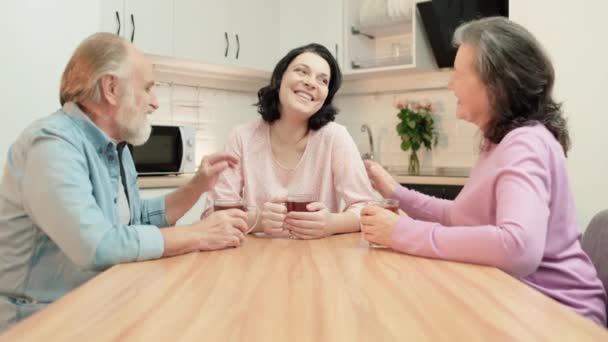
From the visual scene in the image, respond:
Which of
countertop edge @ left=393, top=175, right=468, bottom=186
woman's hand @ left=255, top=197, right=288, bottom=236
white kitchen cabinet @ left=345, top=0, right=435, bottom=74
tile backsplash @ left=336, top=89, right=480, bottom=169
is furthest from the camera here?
tile backsplash @ left=336, top=89, right=480, bottom=169

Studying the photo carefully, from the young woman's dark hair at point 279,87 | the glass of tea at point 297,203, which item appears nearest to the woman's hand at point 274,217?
the glass of tea at point 297,203

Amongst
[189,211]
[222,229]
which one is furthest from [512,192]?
[189,211]

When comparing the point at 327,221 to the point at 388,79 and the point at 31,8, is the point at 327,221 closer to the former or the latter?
the point at 31,8

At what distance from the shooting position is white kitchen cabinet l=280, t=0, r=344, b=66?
3766 mm

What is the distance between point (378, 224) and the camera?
1203 mm

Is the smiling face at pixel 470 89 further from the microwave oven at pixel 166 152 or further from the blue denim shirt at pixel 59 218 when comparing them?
the microwave oven at pixel 166 152

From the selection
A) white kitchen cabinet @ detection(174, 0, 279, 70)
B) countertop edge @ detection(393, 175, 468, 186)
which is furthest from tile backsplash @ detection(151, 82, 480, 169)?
countertop edge @ detection(393, 175, 468, 186)

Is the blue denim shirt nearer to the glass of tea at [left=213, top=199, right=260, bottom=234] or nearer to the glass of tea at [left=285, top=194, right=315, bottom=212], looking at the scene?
the glass of tea at [left=213, top=199, right=260, bottom=234]

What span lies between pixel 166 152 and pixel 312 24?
A: 147 cm

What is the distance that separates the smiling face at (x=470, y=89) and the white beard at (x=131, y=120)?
2.81 ft

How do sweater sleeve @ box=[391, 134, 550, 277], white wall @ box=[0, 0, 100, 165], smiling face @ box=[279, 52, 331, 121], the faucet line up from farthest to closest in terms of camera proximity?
the faucet
white wall @ box=[0, 0, 100, 165]
smiling face @ box=[279, 52, 331, 121]
sweater sleeve @ box=[391, 134, 550, 277]

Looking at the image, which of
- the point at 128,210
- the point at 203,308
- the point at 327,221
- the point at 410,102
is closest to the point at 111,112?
the point at 128,210

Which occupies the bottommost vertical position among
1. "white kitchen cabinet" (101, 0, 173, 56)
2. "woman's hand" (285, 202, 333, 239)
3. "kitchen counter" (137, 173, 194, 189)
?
"woman's hand" (285, 202, 333, 239)

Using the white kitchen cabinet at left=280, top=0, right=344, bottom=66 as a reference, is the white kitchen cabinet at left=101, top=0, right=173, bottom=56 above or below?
below
